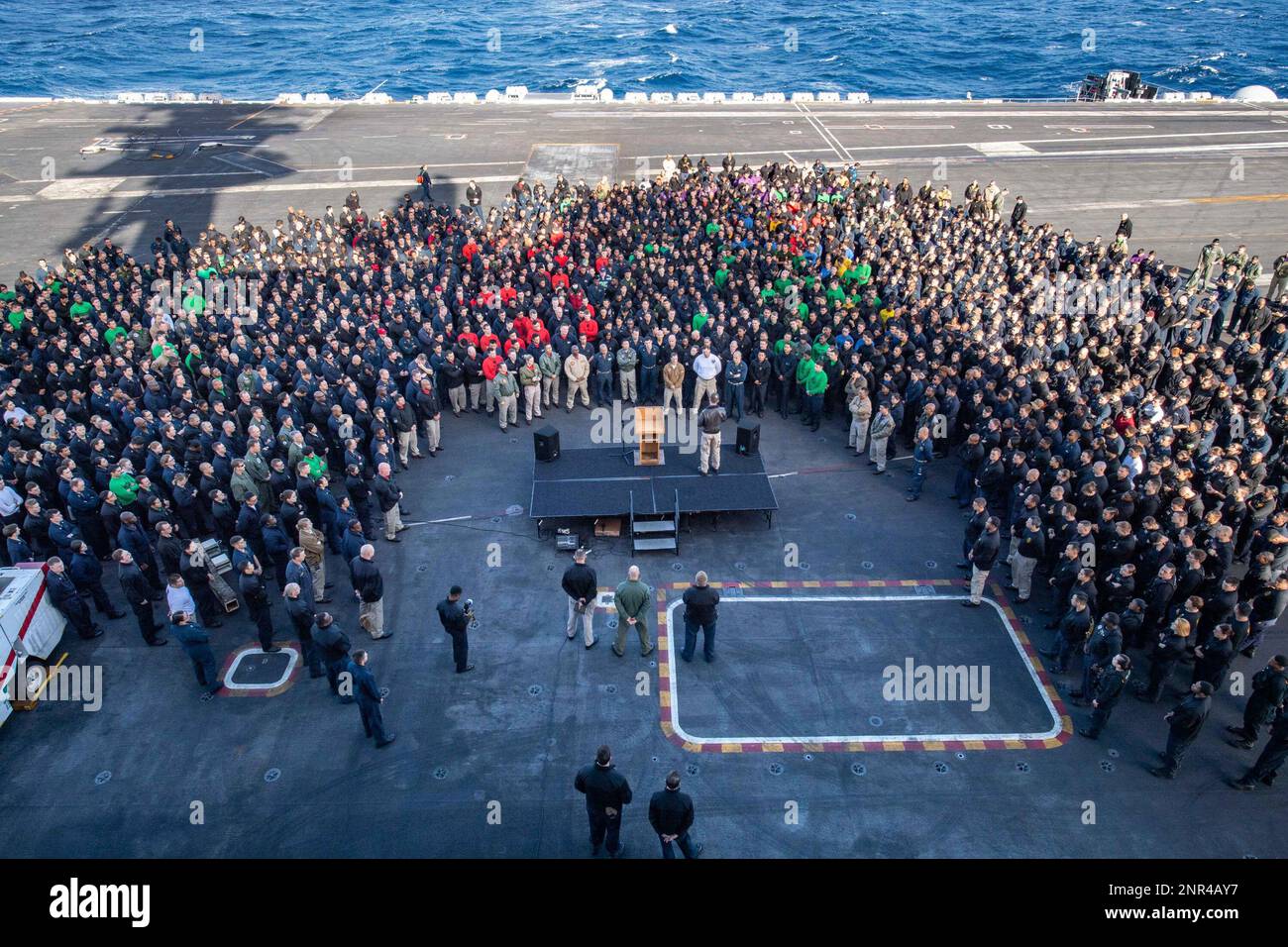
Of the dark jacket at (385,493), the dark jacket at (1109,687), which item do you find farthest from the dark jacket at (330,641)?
the dark jacket at (1109,687)

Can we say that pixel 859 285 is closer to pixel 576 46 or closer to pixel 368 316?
pixel 368 316

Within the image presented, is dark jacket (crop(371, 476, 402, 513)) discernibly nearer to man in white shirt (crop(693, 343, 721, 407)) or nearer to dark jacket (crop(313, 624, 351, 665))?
dark jacket (crop(313, 624, 351, 665))

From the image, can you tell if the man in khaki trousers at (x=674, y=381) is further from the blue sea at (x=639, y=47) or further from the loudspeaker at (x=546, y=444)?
the blue sea at (x=639, y=47)

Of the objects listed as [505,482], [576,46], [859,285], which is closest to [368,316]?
[505,482]

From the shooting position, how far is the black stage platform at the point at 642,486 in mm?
17281

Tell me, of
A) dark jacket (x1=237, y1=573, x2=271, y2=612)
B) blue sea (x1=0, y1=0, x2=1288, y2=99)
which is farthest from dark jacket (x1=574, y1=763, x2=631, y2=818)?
blue sea (x1=0, y1=0, x2=1288, y2=99)

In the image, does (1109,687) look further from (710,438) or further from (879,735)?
(710,438)

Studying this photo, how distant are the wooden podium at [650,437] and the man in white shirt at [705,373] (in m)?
2.08

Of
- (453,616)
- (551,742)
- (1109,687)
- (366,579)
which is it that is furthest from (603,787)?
(1109,687)

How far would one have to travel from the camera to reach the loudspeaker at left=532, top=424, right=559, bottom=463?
18.6 meters

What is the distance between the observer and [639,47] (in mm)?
82438

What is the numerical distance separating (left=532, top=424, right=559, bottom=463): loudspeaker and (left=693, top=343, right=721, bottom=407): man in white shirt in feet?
13.4

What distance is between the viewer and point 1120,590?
44.5ft

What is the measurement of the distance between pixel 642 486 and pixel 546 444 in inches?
95.6
